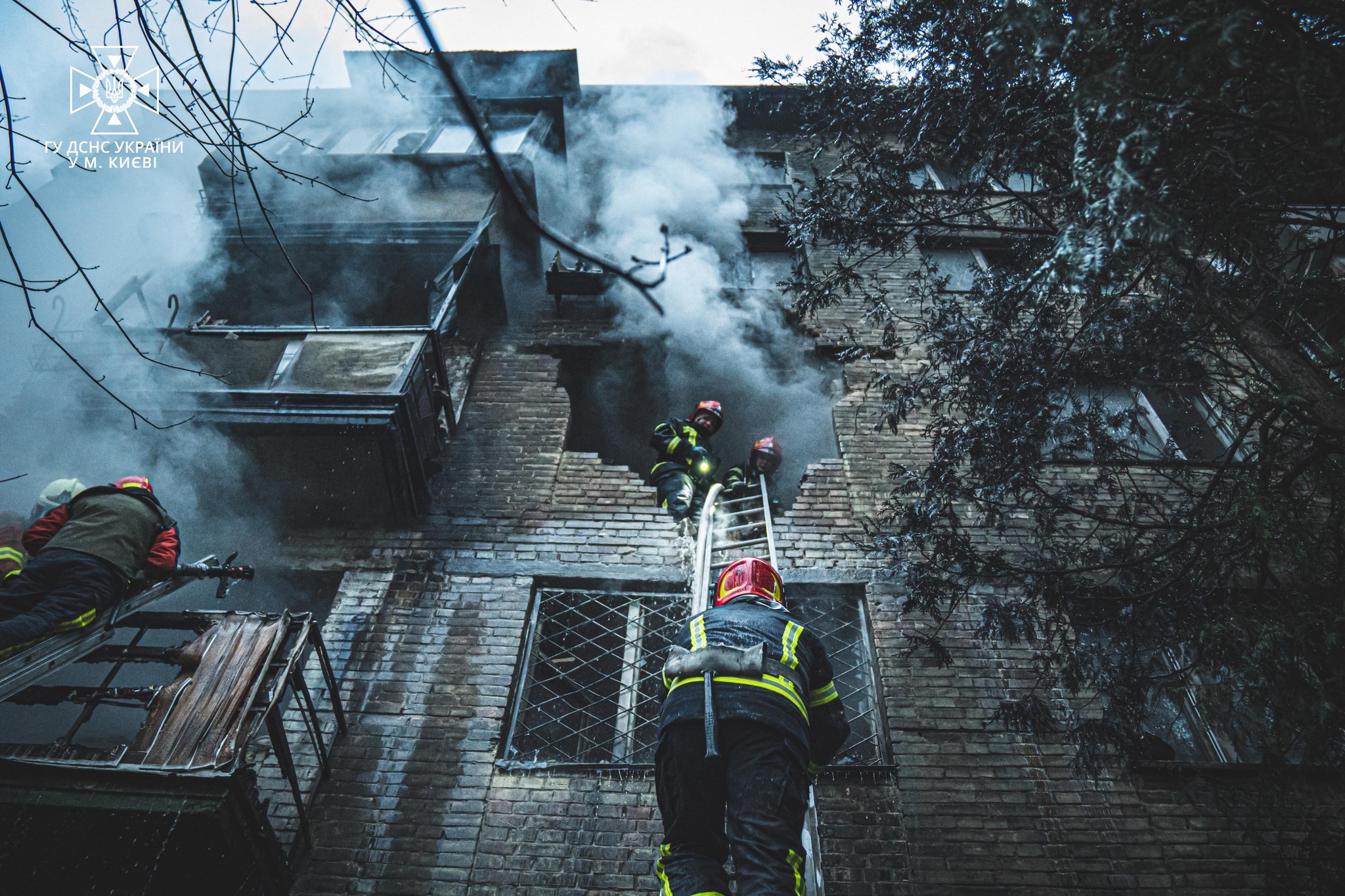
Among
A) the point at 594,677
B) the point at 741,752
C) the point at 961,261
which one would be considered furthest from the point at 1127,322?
the point at 961,261

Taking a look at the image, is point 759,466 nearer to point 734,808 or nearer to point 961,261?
point 734,808

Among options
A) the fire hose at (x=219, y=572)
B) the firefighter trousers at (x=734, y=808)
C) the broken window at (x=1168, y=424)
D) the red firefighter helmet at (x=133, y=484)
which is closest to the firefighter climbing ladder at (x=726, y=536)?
the firefighter trousers at (x=734, y=808)

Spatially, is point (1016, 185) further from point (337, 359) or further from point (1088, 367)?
point (337, 359)

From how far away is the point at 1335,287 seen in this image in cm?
396

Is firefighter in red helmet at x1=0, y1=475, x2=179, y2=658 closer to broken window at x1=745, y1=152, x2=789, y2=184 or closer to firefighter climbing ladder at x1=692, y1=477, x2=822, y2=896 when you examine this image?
firefighter climbing ladder at x1=692, y1=477, x2=822, y2=896

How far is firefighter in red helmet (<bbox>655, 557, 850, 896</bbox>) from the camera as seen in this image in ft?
9.14

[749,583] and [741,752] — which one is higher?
[749,583]

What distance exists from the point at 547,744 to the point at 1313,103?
5365 millimetres

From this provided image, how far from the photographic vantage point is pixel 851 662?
5.42 metres

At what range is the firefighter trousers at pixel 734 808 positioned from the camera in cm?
274

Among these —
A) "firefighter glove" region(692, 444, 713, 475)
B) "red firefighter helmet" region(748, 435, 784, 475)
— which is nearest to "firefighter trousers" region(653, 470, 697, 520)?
"firefighter glove" region(692, 444, 713, 475)

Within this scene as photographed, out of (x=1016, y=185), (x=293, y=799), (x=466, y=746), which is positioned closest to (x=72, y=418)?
(x=293, y=799)

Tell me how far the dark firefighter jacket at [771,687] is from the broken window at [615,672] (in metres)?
1.49

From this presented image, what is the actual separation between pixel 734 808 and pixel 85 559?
3.91 metres
